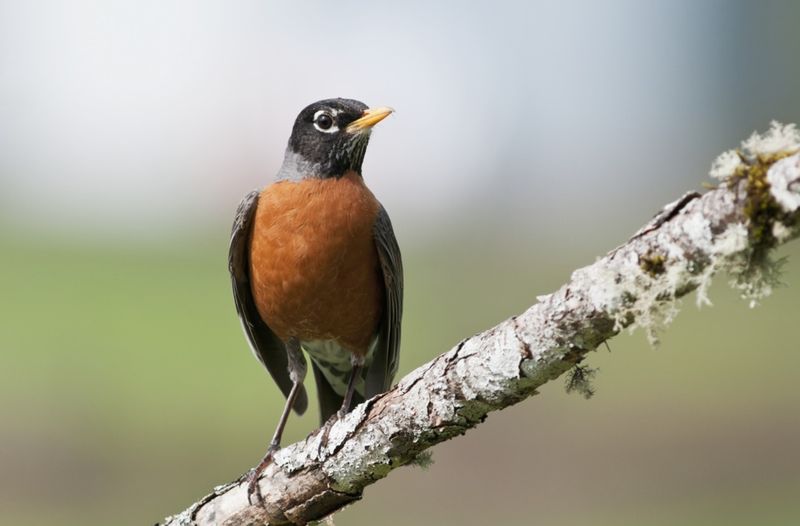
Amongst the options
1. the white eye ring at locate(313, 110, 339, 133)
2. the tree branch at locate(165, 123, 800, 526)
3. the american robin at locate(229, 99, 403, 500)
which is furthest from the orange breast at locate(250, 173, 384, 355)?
the tree branch at locate(165, 123, 800, 526)

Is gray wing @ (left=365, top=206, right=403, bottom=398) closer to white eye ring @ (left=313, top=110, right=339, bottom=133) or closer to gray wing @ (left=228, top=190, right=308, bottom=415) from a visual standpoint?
gray wing @ (left=228, top=190, right=308, bottom=415)

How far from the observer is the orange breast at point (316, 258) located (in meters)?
5.85

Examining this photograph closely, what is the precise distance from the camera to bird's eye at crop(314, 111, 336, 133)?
6472mm

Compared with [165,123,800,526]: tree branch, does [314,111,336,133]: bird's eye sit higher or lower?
higher

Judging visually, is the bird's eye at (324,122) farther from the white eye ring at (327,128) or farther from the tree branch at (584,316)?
the tree branch at (584,316)

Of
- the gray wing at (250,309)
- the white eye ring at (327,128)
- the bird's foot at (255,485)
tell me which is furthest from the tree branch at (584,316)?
the white eye ring at (327,128)

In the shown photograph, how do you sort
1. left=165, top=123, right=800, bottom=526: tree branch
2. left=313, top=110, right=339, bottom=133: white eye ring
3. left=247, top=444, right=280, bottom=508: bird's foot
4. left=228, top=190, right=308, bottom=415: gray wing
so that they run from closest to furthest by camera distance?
1. left=165, top=123, right=800, bottom=526: tree branch
2. left=247, top=444, right=280, bottom=508: bird's foot
3. left=228, top=190, right=308, bottom=415: gray wing
4. left=313, top=110, right=339, bottom=133: white eye ring

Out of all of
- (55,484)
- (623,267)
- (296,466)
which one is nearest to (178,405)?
(55,484)

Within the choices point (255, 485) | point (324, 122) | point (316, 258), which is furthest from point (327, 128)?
point (255, 485)

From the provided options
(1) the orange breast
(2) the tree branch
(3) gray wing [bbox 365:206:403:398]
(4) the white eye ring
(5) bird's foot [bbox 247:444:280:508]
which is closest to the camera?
(2) the tree branch

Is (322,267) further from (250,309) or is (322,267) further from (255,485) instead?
(255,485)

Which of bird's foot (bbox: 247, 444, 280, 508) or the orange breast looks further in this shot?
the orange breast

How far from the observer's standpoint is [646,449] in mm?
12594

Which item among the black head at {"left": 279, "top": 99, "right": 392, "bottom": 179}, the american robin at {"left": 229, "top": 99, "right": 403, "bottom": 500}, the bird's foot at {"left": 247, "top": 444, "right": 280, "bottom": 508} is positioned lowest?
the bird's foot at {"left": 247, "top": 444, "right": 280, "bottom": 508}
